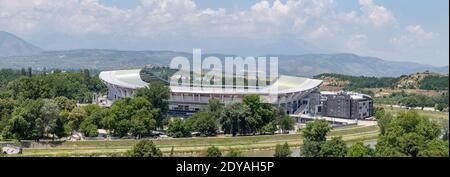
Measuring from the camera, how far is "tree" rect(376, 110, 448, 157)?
8383 mm

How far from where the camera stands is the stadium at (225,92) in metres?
22.5

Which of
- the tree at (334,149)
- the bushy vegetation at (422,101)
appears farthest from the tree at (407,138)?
the bushy vegetation at (422,101)

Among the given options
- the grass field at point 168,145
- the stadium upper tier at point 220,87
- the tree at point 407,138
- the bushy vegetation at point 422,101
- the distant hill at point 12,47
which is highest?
the distant hill at point 12,47

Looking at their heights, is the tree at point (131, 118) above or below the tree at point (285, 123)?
above

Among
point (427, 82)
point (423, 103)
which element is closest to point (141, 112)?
point (423, 103)

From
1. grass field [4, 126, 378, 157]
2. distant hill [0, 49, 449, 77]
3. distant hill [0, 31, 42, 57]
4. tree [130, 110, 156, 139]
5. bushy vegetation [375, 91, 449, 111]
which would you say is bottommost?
grass field [4, 126, 378, 157]

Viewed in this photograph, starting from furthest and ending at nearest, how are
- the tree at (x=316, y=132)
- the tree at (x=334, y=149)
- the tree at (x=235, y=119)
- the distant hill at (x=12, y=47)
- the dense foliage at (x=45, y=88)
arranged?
the distant hill at (x=12, y=47) → the dense foliage at (x=45, y=88) → the tree at (x=235, y=119) → the tree at (x=316, y=132) → the tree at (x=334, y=149)

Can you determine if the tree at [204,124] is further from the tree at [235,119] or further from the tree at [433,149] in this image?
the tree at [433,149]

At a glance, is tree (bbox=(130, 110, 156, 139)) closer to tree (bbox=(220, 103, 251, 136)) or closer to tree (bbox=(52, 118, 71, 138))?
Result: tree (bbox=(52, 118, 71, 138))

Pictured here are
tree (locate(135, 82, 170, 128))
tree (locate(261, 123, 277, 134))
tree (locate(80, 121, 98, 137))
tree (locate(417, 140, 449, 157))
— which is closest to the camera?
tree (locate(417, 140, 449, 157))

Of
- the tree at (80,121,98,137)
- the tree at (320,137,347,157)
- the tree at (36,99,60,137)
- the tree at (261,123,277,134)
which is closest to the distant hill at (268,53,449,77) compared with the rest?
the tree at (261,123,277,134)

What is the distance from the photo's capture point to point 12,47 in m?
156
